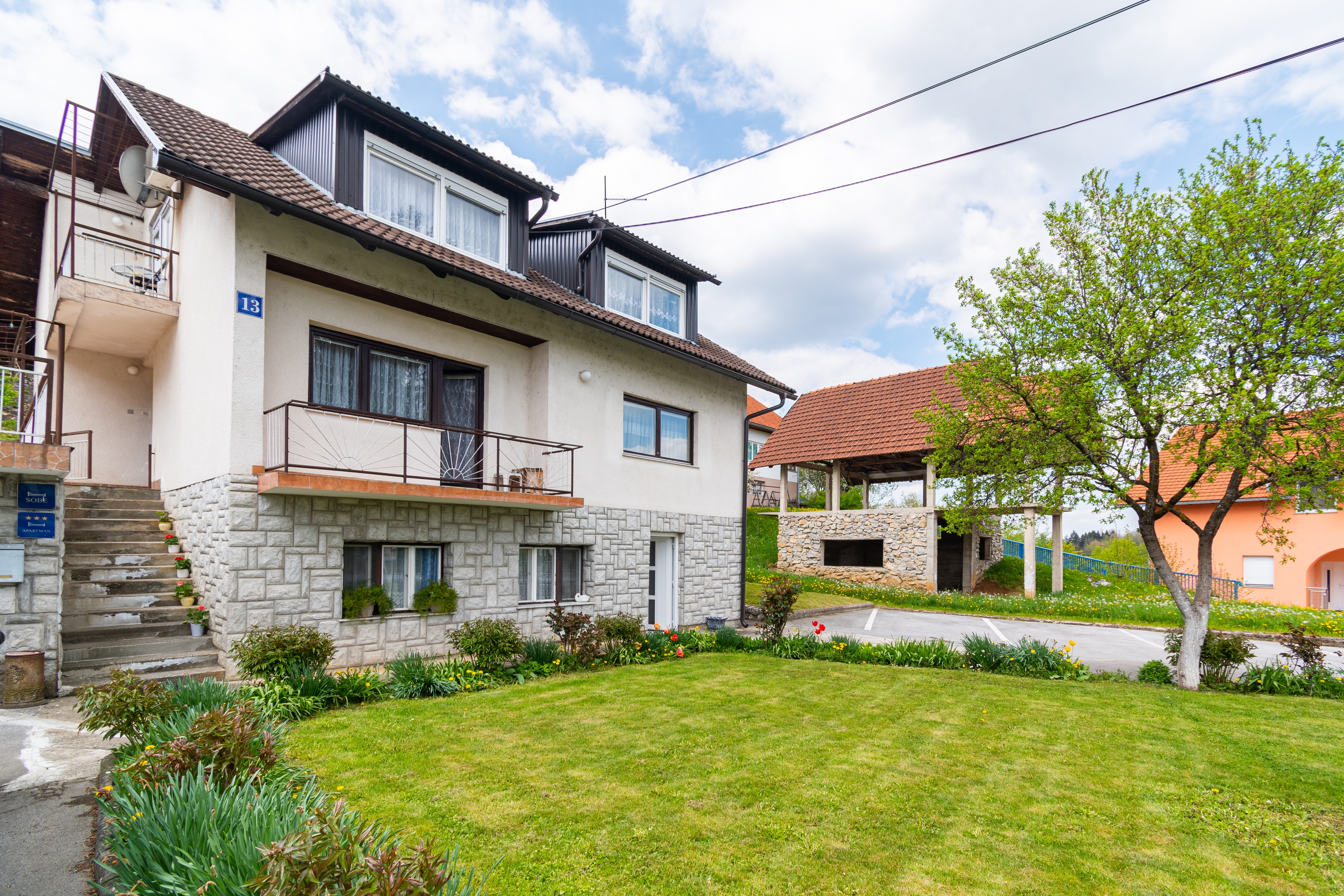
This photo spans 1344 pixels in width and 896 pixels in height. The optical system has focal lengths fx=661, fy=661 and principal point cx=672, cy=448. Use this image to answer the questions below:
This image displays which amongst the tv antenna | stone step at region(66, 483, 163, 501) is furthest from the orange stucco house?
stone step at region(66, 483, 163, 501)

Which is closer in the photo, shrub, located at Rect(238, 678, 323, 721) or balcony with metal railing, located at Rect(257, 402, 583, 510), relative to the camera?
shrub, located at Rect(238, 678, 323, 721)

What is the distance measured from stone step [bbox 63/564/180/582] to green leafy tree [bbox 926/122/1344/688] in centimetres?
1174

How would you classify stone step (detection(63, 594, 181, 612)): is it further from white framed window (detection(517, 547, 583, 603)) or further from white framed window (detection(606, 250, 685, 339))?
white framed window (detection(606, 250, 685, 339))

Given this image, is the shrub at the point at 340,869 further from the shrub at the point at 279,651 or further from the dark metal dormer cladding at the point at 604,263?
the dark metal dormer cladding at the point at 604,263

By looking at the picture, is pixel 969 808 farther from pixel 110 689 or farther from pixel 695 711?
pixel 110 689

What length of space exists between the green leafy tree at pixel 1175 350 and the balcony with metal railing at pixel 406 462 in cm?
671

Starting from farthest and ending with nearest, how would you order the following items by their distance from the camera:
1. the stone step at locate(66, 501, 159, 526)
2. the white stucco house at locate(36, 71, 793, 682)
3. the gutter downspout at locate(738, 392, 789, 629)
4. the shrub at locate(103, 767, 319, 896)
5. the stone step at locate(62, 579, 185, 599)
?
the gutter downspout at locate(738, 392, 789, 629) → the stone step at locate(66, 501, 159, 526) → the stone step at locate(62, 579, 185, 599) → the white stucco house at locate(36, 71, 793, 682) → the shrub at locate(103, 767, 319, 896)

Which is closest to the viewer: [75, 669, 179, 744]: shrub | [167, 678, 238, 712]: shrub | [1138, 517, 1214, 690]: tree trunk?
[75, 669, 179, 744]: shrub

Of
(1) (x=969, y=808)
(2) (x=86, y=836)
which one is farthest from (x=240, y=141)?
(1) (x=969, y=808)

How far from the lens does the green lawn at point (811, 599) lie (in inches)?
689

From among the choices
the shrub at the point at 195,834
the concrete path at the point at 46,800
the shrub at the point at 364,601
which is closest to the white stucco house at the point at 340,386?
the shrub at the point at 364,601

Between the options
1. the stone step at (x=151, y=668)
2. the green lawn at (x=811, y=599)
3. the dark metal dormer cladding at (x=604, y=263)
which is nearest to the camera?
the stone step at (x=151, y=668)

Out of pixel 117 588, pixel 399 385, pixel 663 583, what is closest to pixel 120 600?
pixel 117 588

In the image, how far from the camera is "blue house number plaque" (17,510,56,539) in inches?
288
